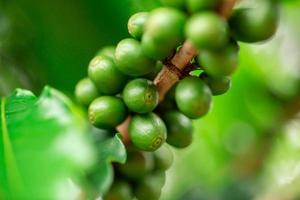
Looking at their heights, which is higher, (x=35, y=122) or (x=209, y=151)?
(x=35, y=122)

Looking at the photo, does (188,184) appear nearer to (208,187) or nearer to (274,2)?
(208,187)

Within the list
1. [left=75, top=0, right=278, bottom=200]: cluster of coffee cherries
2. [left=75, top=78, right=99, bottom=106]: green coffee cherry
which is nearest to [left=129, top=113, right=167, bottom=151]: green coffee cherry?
[left=75, top=0, right=278, bottom=200]: cluster of coffee cherries

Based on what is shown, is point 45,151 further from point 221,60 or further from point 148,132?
point 221,60

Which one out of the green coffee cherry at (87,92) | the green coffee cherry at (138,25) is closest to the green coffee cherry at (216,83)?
the green coffee cherry at (138,25)

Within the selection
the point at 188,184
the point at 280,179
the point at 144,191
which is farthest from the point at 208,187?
the point at 144,191

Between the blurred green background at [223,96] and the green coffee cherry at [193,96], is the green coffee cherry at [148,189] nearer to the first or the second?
the green coffee cherry at [193,96]

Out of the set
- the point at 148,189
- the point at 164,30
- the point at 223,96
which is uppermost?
the point at 164,30

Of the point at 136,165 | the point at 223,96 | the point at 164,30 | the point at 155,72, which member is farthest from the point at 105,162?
the point at 223,96
